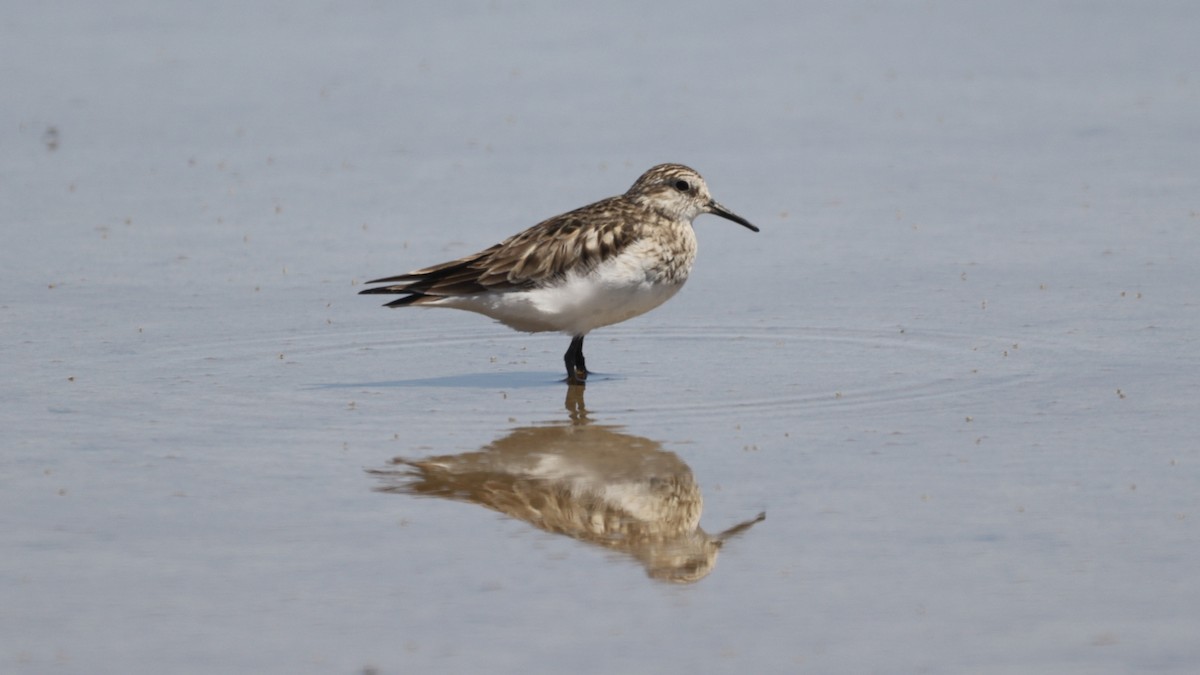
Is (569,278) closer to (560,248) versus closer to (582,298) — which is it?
(582,298)

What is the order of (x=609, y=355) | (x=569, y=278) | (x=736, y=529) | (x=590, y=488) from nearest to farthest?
(x=736, y=529)
(x=590, y=488)
(x=569, y=278)
(x=609, y=355)

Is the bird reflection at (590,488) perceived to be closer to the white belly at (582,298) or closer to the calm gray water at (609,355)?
the calm gray water at (609,355)

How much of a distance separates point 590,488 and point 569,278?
2.71m

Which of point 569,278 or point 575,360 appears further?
point 575,360

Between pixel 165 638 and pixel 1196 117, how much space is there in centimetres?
1367

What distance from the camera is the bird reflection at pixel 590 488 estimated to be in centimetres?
827

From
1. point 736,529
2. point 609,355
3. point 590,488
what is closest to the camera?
point 736,529

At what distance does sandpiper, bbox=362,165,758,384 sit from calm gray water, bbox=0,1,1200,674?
41 centimetres

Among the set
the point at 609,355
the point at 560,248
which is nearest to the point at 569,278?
→ the point at 560,248

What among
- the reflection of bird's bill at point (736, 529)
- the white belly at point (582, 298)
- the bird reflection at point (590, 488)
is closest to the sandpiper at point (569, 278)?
the white belly at point (582, 298)

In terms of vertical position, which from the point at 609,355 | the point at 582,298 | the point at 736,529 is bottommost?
the point at 736,529

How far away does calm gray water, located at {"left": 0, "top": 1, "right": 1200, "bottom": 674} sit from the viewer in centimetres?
741

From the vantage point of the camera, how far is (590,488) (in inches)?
361

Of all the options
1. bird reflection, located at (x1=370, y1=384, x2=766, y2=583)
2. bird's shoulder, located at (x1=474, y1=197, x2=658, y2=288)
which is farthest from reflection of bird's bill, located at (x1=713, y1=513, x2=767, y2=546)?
bird's shoulder, located at (x1=474, y1=197, x2=658, y2=288)
